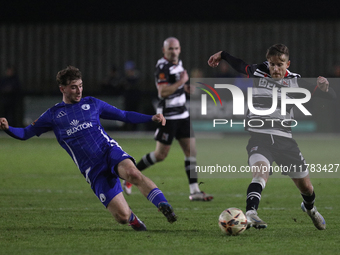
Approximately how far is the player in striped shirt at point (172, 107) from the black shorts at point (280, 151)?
2.91m

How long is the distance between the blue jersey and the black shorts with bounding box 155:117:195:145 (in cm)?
280

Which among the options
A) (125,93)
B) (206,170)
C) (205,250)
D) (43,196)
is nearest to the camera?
(205,250)

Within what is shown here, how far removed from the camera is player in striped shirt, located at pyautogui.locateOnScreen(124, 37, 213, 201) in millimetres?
8891

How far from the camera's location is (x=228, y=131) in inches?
782

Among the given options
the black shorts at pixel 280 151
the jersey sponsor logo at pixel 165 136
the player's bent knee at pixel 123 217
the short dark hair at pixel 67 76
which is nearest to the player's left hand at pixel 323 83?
the black shorts at pixel 280 151

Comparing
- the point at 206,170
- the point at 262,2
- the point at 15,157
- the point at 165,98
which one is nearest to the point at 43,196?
the point at 165,98

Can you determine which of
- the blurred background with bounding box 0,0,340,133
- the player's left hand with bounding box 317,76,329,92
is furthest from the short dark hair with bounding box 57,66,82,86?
the blurred background with bounding box 0,0,340,133

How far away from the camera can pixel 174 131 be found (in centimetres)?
893

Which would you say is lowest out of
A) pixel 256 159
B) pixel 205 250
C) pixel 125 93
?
pixel 125 93

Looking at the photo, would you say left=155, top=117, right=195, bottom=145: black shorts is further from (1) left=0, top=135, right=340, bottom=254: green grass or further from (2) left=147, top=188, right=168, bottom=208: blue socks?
(2) left=147, top=188, right=168, bottom=208: blue socks

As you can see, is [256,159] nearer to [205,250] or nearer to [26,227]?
[205,250]

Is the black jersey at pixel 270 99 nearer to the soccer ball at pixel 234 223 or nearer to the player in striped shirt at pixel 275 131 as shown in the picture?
the player in striped shirt at pixel 275 131

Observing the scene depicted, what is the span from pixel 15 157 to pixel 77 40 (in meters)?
11.4

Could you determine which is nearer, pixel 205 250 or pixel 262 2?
pixel 205 250
